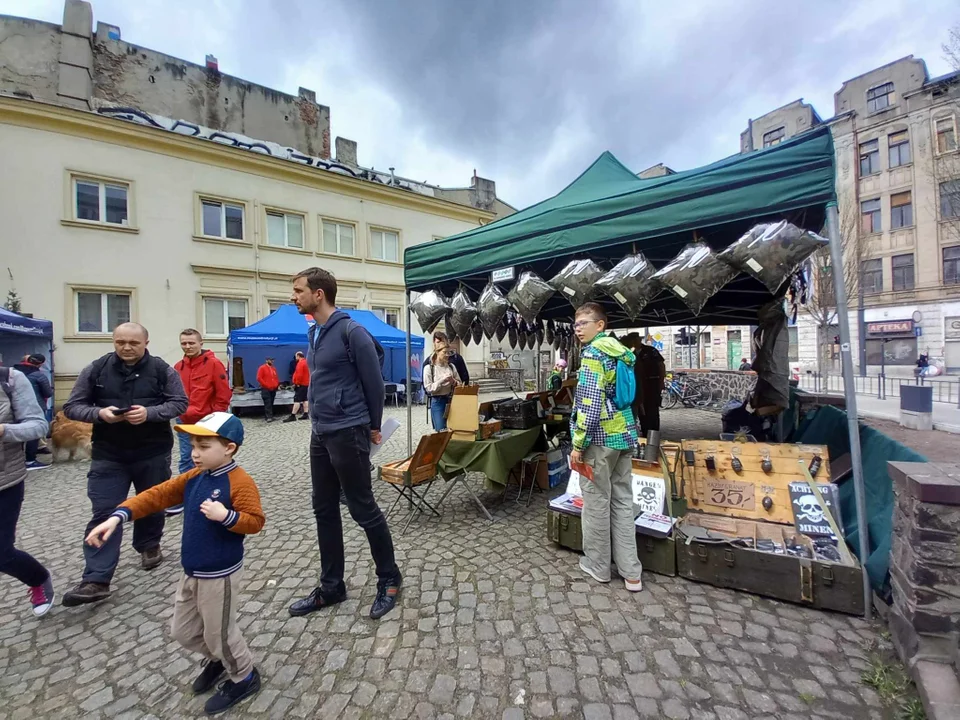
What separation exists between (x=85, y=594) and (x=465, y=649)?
2603 mm

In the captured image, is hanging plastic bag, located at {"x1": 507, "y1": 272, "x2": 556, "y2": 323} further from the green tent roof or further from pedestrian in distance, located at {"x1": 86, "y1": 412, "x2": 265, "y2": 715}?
pedestrian in distance, located at {"x1": 86, "y1": 412, "x2": 265, "y2": 715}

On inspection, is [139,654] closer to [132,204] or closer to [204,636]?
[204,636]

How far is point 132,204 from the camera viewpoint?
1374cm

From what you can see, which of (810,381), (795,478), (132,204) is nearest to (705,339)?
(810,381)

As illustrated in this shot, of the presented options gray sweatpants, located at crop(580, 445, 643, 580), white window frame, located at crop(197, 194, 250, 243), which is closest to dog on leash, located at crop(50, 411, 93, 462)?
gray sweatpants, located at crop(580, 445, 643, 580)

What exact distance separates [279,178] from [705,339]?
28076mm

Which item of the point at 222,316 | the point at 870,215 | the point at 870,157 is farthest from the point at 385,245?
the point at 870,157

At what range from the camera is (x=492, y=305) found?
13.7 ft

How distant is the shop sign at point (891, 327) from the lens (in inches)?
958

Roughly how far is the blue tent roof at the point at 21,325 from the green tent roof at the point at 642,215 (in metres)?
7.61

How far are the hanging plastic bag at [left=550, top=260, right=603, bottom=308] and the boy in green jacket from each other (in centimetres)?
63

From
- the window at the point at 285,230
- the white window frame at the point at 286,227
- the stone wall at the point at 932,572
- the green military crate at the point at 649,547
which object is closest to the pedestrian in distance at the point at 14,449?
the green military crate at the point at 649,547

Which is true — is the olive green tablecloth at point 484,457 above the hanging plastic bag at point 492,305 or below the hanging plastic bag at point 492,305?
below

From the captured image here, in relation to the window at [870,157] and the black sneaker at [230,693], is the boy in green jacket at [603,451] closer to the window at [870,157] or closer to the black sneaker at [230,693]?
the black sneaker at [230,693]
